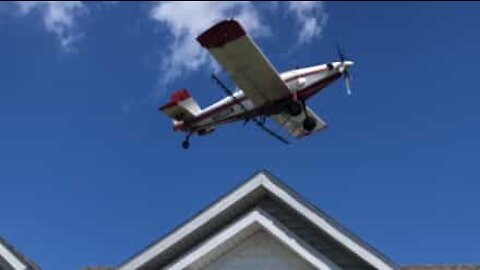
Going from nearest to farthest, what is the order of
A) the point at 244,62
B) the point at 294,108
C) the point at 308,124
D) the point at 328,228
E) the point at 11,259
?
the point at 328,228 → the point at 11,259 → the point at 244,62 → the point at 294,108 → the point at 308,124

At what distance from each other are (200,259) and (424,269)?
4749 mm

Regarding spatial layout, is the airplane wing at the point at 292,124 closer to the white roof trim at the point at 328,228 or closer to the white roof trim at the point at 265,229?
the white roof trim at the point at 328,228

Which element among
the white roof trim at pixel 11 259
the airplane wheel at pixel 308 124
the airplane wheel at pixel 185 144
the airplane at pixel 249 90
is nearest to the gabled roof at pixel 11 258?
the white roof trim at pixel 11 259

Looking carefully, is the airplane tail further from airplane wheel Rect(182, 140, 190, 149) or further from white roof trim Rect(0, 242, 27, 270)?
white roof trim Rect(0, 242, 27, 270)

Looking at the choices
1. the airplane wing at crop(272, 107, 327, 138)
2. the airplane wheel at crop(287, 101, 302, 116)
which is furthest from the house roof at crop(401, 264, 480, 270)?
the airplane wing at crop(272, 107, 327, 138)

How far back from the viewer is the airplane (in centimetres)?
3380

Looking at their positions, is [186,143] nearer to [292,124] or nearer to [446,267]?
[292,124]

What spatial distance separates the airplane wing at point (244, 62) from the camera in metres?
32.8

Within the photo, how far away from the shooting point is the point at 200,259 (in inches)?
535

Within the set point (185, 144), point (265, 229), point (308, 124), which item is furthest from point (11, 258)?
point (185, 144)

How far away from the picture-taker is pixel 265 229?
44.9ft

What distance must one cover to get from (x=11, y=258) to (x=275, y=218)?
4563 mm

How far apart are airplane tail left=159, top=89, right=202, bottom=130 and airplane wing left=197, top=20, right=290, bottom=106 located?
5373 millimetres

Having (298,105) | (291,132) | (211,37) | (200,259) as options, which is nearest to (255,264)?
(200,259)
